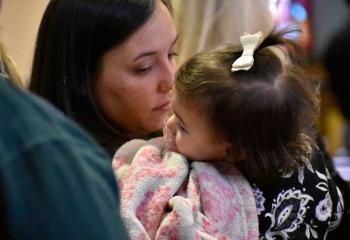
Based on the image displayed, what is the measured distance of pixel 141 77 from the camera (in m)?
1.36

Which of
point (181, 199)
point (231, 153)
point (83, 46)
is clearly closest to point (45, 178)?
point (181, 199)

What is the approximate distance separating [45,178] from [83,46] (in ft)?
2.87

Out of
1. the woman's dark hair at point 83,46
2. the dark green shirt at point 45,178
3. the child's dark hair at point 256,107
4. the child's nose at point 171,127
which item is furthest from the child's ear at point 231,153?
the dark green shirt at point 45,178

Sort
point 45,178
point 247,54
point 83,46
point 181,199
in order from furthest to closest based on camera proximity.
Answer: point 83,46, point 247,54, point 181,199, point 45,178

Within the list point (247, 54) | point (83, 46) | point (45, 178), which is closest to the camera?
point (45, 178)

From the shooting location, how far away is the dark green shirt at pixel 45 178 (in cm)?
45

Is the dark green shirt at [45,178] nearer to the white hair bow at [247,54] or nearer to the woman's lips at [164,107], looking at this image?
the white hair bow at [247,54]

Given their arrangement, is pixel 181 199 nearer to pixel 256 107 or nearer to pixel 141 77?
pixel 256 107

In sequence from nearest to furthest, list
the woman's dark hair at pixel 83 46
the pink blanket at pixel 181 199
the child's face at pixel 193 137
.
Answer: the pink blanket at pixel 181 199, the child's face at pixel 193 137, the woman's dark hair at pixel 83 46

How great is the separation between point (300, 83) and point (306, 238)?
30 centimetres

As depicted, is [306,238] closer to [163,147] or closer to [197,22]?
[163,147]

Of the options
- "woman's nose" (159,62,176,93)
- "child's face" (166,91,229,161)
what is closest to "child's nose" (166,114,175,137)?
"child's face" (166,91,229,161)

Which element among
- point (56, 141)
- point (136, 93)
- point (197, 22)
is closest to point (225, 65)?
point (136, 93)

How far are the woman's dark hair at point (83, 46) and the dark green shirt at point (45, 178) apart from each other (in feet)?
2.47
